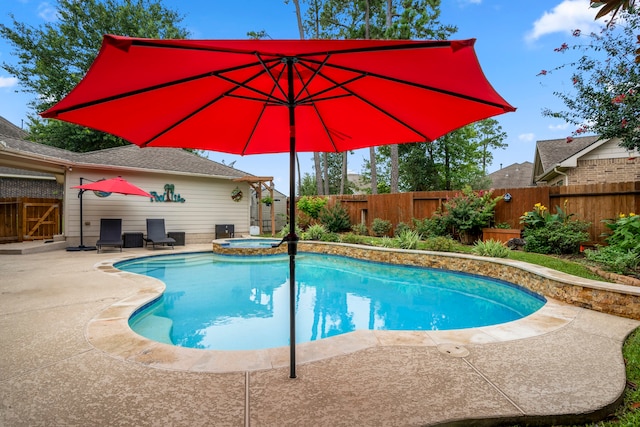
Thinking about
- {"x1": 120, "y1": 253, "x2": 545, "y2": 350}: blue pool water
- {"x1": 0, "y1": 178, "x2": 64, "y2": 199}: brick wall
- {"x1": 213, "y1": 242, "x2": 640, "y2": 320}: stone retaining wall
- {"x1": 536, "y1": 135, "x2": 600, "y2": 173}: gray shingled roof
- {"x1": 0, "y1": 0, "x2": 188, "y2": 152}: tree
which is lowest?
{"x1": 120, "y1": 253, "x2": 545, "y2": 350}: blue pool water

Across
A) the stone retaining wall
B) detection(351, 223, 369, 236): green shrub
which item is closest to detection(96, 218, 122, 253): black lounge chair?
the stone retaining wall

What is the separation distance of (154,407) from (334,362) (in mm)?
1332

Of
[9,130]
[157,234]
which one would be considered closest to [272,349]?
[157,234]

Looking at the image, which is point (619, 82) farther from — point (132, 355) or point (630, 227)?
point (132, 355)

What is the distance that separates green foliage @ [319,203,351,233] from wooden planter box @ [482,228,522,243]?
5.74m

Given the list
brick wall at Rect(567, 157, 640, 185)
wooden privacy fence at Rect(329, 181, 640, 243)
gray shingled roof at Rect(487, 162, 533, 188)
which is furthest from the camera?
gray shingled roof at Rect(487, 162, 533, 188)

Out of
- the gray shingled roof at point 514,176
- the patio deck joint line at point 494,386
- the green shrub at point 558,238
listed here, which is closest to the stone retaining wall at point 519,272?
the green shrub at point 558,238

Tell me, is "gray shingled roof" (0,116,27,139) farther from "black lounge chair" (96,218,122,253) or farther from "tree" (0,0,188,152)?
"black lounge chair" (96,218,122,253)

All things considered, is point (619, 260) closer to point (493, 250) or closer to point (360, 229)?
point (493, 250)

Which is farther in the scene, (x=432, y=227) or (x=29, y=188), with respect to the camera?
(x=29, y=188)

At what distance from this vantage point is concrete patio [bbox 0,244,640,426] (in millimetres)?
1961

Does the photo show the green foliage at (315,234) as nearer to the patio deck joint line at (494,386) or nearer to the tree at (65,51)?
the patio deck joint line at (494,386)

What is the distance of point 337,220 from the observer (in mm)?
14281

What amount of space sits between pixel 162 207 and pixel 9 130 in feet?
48.4
